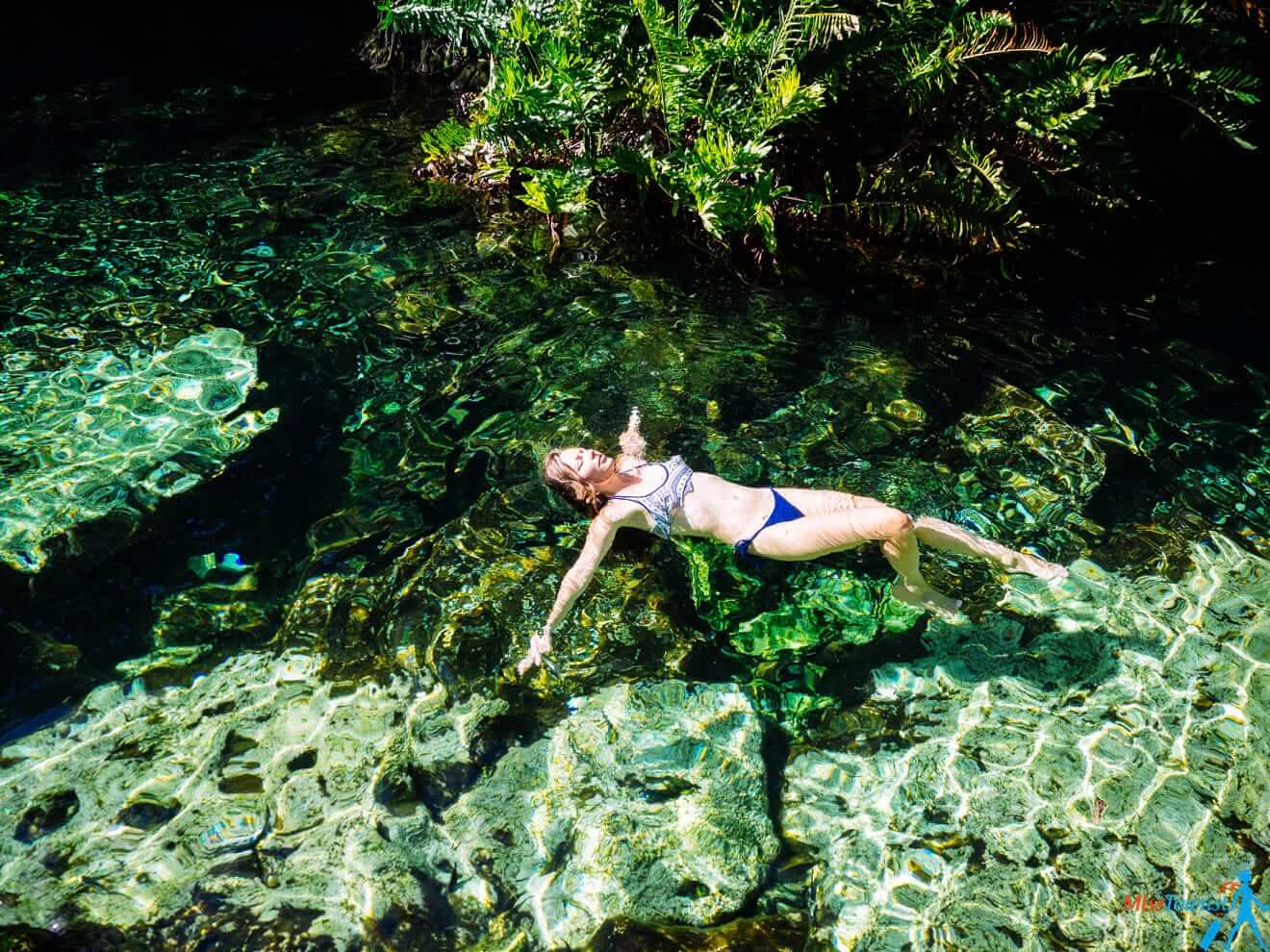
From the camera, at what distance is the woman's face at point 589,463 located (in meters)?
5.04

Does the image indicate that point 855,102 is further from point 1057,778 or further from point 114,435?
point 114,435

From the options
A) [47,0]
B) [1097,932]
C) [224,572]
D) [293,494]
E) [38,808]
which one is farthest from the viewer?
[47,0]

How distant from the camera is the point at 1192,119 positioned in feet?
26.1

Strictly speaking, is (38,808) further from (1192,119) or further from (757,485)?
(1192,119)

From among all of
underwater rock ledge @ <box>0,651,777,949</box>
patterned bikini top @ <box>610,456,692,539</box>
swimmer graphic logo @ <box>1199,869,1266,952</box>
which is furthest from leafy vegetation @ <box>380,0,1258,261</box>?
swimmer graphic logo @ <box>1199,869,1266,952</box>

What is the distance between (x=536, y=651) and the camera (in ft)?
15.1

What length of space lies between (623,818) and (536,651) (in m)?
1.02

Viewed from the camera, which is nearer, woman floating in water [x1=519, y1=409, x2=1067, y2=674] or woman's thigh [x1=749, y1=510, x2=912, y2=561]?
woman's thigh [x1=749, y1=510, x2=912, y2=561]

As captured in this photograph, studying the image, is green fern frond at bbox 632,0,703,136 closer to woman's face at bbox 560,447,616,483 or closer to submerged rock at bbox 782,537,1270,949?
woman's face at bbox 560,447,616,483

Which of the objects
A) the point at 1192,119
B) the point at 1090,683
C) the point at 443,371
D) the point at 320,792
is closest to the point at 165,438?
the point at 443,371

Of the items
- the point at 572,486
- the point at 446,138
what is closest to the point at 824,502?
the point at 572,486

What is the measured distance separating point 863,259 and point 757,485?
3570mm

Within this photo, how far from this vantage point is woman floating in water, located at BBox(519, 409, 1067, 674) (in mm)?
4641

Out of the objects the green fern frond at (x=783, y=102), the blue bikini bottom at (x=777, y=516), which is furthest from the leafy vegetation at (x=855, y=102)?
the blue bikini bottom at (x=777, y=516)
